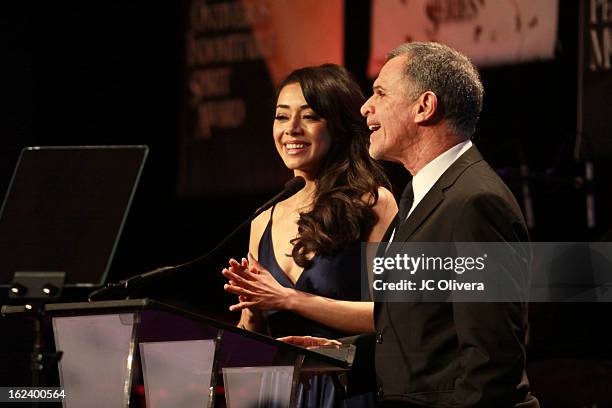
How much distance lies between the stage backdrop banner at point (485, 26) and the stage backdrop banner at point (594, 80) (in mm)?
144

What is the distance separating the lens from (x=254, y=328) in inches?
104

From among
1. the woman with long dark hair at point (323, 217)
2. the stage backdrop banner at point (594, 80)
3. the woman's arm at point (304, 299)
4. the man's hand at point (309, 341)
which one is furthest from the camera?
the stage backdrop banner at point (594, 80)

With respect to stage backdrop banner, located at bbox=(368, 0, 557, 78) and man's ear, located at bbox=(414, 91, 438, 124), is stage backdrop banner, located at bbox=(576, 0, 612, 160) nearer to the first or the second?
stage backdrop banner, located at bbox=(368, 0, 557, 78)

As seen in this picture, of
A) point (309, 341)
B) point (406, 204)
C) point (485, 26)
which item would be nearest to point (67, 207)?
point (309, 341)

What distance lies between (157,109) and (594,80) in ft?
7.50

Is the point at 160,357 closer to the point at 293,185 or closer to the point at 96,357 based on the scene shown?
the point at 96,357

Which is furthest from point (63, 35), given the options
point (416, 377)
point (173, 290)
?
point (416, 377)

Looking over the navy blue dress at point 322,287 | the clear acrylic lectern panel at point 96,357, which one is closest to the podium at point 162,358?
the clear acrylic lectern panel at point 96,357

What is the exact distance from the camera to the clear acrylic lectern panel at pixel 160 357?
1.66 metres

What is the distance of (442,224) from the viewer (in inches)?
74.9

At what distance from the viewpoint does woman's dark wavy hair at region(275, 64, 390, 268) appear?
8.47 ft

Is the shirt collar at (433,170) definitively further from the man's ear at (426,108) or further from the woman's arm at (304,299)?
the woman's arm at (304,299)

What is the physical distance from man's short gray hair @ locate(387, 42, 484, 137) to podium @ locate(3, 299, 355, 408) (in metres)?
0.64

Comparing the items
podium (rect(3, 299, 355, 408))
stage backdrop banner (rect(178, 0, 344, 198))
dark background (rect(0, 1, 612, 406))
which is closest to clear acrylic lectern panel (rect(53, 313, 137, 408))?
podium (rect(3, 299, 355, 408))
